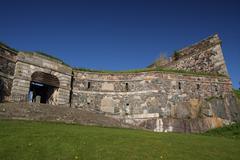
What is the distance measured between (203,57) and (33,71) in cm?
2111

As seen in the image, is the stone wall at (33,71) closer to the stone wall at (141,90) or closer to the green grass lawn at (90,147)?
the stone wall at (141,90)

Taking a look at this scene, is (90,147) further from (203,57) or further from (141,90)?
(203,57)

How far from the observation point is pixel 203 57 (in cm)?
2964

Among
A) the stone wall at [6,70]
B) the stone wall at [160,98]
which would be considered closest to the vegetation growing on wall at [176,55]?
the stone wall at [160,98]

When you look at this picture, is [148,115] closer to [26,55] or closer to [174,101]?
[174,101]

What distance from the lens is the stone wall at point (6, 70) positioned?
21156 millimetres

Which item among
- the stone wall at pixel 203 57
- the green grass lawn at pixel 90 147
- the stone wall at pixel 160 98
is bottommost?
the green grass lawn at pixel 90 147

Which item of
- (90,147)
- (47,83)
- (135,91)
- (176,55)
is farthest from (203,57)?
(90,147)

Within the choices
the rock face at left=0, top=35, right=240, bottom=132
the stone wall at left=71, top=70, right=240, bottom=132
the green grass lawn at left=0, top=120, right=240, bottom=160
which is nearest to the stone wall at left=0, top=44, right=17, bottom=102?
the rock face at left=0, top=35, right=240, bottom=132

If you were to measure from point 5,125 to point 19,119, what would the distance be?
99.2 inches

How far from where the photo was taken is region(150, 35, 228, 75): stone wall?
27984mm

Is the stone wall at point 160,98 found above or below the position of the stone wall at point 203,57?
below

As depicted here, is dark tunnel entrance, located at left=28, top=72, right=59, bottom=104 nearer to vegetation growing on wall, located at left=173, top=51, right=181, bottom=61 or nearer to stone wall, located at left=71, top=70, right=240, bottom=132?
stone wall, located at left=71, top=70, right=240, bottom=132

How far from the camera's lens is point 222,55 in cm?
2811
